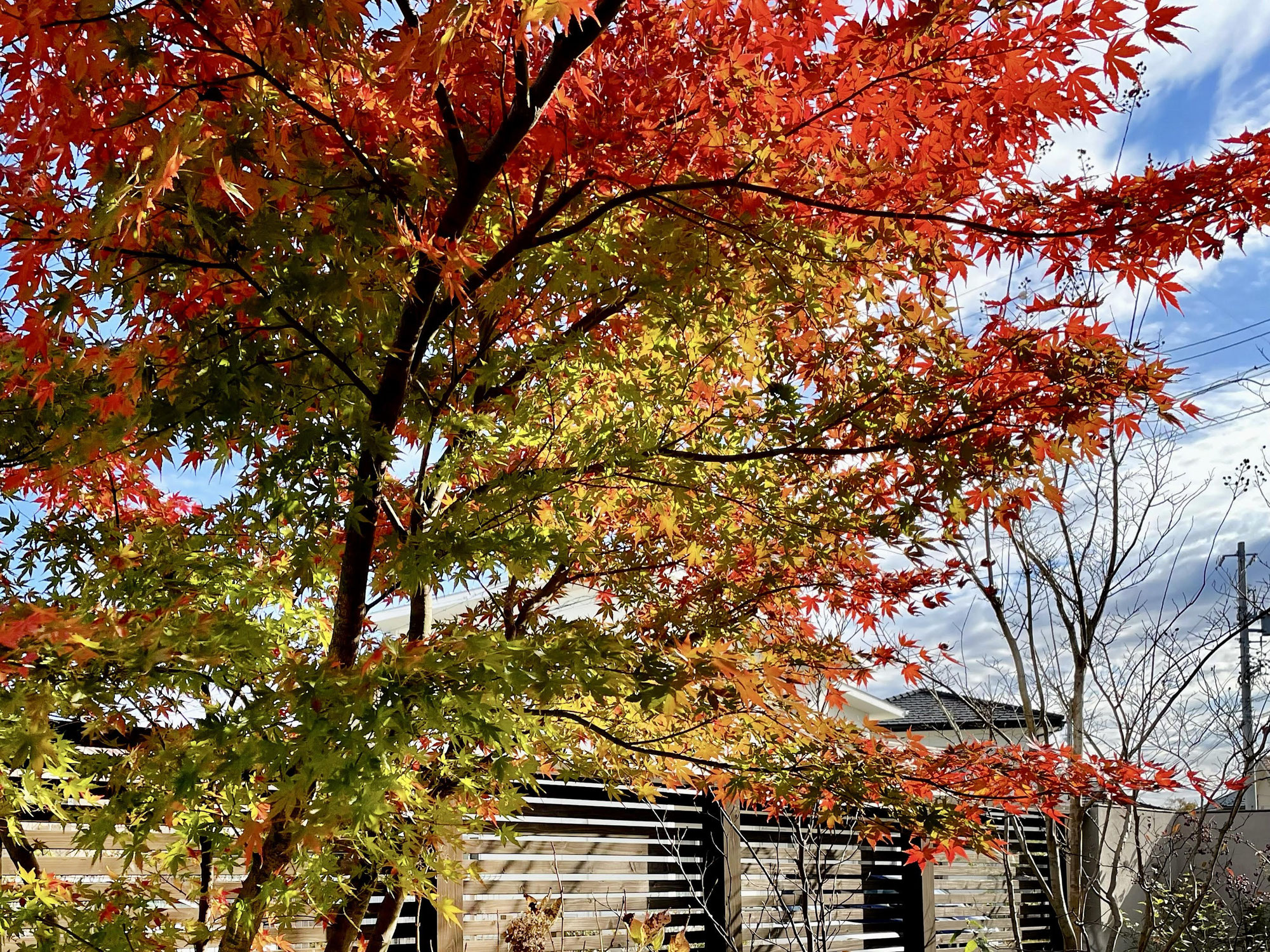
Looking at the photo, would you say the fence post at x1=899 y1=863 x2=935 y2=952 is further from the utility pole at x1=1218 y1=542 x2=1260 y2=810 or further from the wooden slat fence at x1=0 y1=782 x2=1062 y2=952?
the utility pole at x1=1218 y1=542 x2=1260 y2=810

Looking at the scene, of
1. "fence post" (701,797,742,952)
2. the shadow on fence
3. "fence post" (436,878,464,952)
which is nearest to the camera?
"fence post" (436,878,464,952)

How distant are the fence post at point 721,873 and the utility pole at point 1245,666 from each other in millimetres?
2911

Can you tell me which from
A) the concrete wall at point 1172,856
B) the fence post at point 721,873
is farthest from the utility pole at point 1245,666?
the fence post at point 721,873

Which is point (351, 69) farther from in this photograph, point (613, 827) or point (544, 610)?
point (613, 827)

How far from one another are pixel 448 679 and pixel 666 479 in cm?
144

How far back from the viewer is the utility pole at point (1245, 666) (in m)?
5.20

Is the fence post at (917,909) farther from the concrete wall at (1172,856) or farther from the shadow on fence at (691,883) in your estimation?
the concrete wall at (1172,856)

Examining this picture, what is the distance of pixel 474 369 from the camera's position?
3318 millimetres

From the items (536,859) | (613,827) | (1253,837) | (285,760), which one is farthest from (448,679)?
(1253,837)

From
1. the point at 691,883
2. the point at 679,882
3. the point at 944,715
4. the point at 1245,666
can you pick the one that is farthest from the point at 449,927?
the point at 1245,666

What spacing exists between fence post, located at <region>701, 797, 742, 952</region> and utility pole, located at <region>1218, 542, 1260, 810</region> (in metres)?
2.91

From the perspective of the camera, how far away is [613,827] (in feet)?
19.6

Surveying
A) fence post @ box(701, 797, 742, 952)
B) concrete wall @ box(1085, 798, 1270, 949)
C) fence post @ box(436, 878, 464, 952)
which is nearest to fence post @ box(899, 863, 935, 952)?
concrete wall @ box(1085, 798, 1270, 949)

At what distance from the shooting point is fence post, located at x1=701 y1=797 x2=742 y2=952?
6094mm
